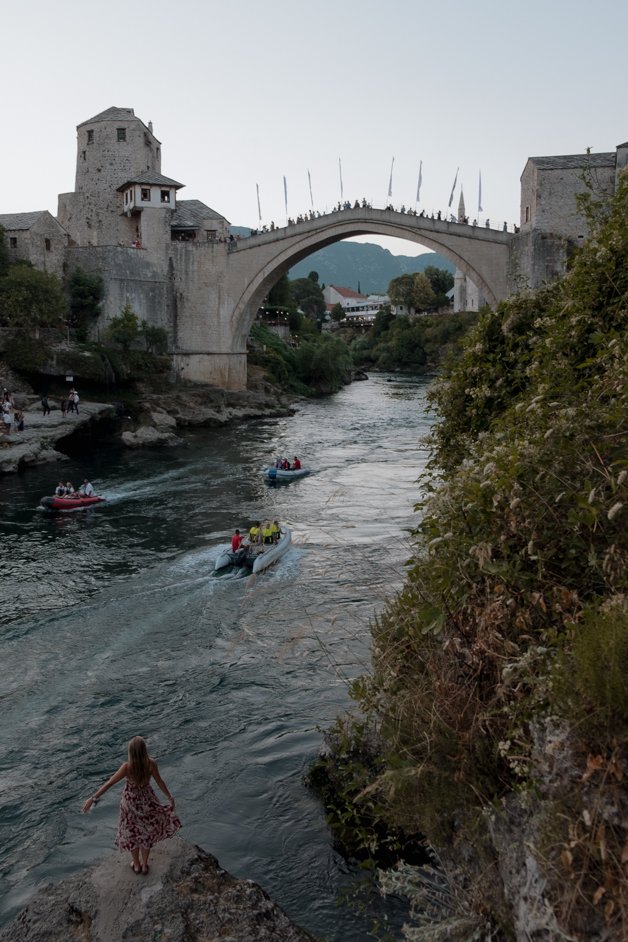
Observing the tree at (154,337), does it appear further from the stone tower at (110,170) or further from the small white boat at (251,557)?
the small white boat at (251,557)

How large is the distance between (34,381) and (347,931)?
27.8m

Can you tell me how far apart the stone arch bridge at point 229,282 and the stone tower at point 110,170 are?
152 inches

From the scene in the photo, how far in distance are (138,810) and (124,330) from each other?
2896 cm

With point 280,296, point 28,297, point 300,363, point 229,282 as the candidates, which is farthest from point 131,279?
point 280,296

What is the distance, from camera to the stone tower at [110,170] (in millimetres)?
37000

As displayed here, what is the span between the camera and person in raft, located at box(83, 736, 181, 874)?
4.95 meters

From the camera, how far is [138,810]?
16.4 ft

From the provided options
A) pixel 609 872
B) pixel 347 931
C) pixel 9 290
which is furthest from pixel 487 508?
pixel 9 290

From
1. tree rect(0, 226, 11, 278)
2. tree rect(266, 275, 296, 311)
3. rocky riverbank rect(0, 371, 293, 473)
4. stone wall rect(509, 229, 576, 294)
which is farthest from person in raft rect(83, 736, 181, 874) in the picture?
tree rect(266, 275, 296, 311)

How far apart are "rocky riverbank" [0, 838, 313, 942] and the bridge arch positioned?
27.5m

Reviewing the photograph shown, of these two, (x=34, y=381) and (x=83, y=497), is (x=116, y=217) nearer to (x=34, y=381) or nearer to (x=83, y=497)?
(x=34, y=381)

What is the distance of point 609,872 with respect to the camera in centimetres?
294

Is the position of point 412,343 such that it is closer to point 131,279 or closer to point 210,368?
point 210,368

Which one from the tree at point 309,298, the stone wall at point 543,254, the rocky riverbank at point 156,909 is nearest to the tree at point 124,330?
the stone wall at point 543,254
